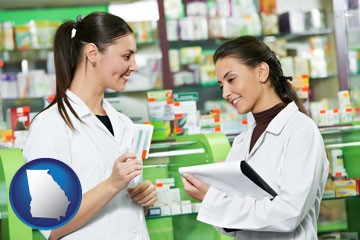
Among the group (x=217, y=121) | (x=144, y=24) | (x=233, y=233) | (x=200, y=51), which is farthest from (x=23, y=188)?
(x=200, y=51)

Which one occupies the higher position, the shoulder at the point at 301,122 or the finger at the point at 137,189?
the shoulder at the point at 301,122

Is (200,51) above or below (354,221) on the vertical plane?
above

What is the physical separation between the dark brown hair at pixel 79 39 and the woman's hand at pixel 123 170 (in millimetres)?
402

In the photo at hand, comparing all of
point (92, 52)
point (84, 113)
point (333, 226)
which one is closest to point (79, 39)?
point (92, 52)

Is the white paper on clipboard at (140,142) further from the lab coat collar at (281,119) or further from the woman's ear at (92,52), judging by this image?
the lab coat collar at (281,119)

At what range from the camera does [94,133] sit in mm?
2447

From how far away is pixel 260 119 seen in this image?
2439 mm

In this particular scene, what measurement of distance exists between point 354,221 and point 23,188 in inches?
110

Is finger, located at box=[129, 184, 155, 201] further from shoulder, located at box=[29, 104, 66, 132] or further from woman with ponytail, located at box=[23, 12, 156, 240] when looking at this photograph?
shoulder, located at box=[29, 104, 66, 132]

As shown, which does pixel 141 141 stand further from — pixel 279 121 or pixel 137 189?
pixel 279 121

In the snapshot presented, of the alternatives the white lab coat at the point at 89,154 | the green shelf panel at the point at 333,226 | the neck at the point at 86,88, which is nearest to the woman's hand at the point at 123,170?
the white lab coat at the point at 89,154

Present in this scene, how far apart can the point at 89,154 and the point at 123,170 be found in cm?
18

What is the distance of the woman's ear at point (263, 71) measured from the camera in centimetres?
242

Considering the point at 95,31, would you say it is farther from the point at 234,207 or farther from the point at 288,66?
the point at 288,66
